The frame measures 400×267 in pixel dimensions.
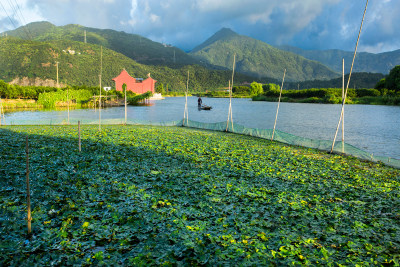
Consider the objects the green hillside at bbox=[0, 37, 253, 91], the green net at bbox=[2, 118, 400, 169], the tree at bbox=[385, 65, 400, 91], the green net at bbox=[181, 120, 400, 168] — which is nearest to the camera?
the green net at bbox=[181, 120, 400, 168]

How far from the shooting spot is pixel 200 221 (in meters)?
5.64

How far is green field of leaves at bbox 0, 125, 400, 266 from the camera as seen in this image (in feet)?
14.4

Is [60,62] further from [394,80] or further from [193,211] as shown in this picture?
[394,80]

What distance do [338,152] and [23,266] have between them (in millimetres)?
15595

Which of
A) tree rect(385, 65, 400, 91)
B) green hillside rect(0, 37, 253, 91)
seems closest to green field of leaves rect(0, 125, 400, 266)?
tree rect(385, 65, 400, 91)

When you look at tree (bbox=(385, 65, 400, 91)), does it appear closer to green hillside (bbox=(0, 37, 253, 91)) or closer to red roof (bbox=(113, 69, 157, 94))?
red roof (bbox=(113, 69, 157, 94))

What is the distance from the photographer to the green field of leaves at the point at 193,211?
4402 millimetres

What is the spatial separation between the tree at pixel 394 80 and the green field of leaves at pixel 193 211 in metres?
85.5

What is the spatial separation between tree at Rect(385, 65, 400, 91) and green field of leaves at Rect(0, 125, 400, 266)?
3365 inches

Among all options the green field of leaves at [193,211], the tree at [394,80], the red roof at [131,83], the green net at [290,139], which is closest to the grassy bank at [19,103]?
the green net at [290,139]

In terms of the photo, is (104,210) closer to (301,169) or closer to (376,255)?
(376,255)

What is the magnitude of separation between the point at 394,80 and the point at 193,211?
317ft

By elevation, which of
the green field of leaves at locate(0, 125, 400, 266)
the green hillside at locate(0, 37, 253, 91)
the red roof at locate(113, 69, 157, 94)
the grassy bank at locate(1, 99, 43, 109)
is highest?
the green hillside at locate(0, 37, 253, 91)

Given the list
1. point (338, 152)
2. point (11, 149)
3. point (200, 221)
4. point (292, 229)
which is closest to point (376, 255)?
point (292, 229)
